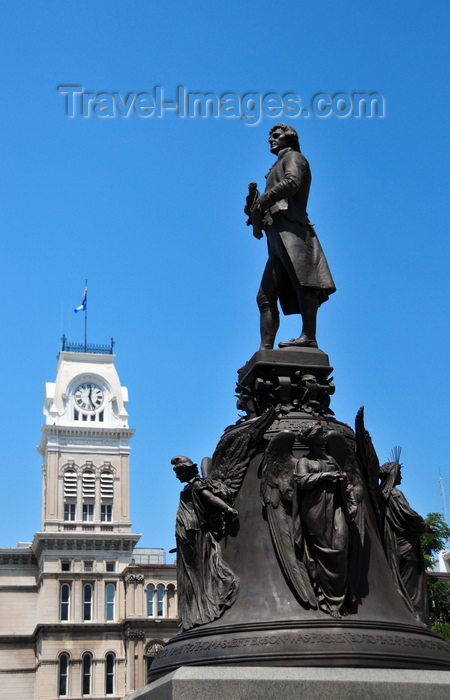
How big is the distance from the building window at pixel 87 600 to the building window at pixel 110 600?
1.22 metres

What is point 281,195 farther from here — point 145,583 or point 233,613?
point 145,583

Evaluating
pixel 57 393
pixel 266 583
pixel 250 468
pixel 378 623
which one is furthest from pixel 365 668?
pixel 57 393

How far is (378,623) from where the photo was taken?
26.4 feet

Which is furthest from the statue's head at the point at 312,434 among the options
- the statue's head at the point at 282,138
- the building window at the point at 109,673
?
the building window at the point at 109,673

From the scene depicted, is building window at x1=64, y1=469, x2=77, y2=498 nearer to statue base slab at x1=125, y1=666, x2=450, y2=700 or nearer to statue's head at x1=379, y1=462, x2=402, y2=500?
statue's head at x1=379, y1=462, x2=402, y2=500

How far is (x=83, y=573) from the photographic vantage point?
234 ft

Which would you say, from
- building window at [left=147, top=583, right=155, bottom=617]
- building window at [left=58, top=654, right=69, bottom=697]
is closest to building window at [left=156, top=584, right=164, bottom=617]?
building window at [left=147, top=583, right=155, bottom=617]

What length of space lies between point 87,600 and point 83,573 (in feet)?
6.65

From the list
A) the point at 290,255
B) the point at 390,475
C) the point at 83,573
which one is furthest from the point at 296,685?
the point at 83,573

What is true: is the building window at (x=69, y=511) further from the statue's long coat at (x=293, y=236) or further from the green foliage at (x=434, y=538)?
the statue's long coat at (x=293, y=236)

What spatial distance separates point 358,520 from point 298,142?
4.50 meters

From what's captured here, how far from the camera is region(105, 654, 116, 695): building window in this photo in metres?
68.1

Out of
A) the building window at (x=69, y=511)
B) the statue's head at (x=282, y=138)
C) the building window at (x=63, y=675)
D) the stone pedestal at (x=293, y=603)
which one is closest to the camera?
the stone pedestal at (x=293, y=603)

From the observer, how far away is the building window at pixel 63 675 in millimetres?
67688
